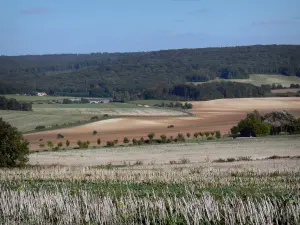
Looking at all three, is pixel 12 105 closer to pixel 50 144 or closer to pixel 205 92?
pixel 50 144

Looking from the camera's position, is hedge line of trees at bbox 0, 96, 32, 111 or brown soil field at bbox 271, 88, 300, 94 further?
brown soil field at bbox 271, 88, 300, 94

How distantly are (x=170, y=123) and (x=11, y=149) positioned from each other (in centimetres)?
4527

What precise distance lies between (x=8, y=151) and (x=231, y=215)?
22.9 metres

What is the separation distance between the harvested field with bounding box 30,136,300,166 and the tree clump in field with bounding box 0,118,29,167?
13.9 ft

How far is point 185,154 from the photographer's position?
42.8 m

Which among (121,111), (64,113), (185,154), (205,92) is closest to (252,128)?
(185,154)

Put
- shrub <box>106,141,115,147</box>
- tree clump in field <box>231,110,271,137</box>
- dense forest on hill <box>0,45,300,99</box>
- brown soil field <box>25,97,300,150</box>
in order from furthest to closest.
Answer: dense forest on hill <box>0,45,300,99</box>, brown soil field <box>25,97,300,150</box>, tree clump in field <box>231,110,271,137</box>, shrub <box>106,141,115,147</box>

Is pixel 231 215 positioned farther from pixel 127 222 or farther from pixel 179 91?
pixel 179 91

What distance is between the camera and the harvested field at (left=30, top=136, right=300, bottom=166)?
125ft

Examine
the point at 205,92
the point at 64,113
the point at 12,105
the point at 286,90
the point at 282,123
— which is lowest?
the point at 282,123

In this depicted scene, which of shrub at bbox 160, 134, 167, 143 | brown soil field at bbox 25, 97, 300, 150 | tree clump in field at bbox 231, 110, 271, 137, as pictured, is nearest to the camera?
shrub at bbox 160, 134, 167, 143

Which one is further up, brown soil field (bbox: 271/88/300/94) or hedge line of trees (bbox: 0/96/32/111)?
brown soil field (bbox: 271/88/300/94)

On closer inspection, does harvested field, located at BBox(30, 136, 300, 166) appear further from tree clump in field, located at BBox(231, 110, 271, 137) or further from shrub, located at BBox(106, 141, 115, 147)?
tree clump in field, located at BBox(231, 110, 271, 137)

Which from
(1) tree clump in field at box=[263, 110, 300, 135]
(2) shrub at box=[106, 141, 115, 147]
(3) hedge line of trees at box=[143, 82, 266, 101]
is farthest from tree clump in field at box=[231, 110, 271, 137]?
(3) hedge line of trees at box=[143, 82, 266, 101]
